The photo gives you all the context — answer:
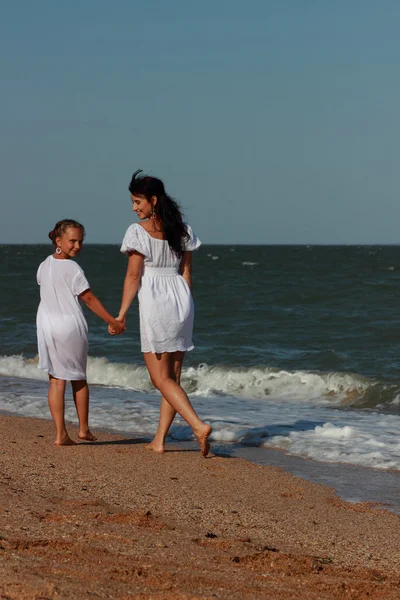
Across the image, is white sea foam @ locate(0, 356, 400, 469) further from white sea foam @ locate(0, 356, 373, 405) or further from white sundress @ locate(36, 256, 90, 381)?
white sundress @ locate(36, 256, 90, 381)

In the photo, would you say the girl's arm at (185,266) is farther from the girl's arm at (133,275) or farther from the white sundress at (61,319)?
the white sundress at (61,319)

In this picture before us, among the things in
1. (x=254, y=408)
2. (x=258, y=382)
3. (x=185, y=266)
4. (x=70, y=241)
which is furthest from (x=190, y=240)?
(x=258, y=382)

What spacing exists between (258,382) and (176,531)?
26.3 feet

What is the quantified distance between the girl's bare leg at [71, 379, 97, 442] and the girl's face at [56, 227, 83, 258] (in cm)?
91

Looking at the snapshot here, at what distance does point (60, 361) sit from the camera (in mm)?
5973

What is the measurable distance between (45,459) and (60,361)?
74 cm

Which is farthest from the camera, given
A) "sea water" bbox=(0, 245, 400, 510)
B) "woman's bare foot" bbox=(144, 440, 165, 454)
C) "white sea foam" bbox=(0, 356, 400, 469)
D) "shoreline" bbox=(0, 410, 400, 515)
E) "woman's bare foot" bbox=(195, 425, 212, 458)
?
"sea water" bbox=(0, 245, 400, 510)

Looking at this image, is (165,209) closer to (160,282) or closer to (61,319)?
(160,282)

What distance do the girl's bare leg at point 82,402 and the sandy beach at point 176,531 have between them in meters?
0.15

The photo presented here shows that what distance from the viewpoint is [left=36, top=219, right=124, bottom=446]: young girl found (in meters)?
5.88

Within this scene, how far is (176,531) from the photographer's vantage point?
3.92m

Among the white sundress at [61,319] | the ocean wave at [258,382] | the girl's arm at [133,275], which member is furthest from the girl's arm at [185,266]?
the ocean wave at [258,382]

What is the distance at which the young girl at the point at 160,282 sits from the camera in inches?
222

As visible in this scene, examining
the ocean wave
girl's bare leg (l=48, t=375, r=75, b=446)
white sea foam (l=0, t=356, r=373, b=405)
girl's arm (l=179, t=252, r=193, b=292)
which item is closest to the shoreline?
girl's bare leg (l=48, t=375, r=75, b=446)
